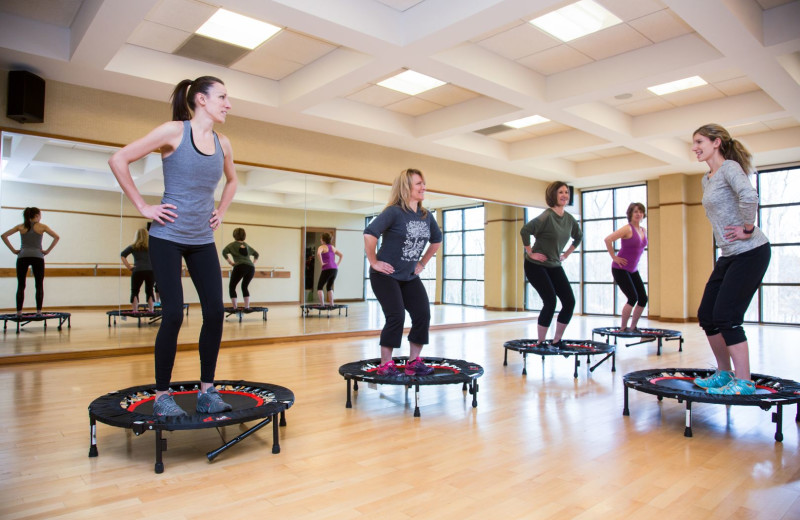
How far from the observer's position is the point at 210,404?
2.40 metres

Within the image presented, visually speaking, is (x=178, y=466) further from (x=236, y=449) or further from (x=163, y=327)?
(x=163, y=327)

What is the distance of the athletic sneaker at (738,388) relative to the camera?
2756 mm

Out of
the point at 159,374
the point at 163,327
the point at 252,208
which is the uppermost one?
the point at 252,208

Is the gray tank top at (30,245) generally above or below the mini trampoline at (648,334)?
above

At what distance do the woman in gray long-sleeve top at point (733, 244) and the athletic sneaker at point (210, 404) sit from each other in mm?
2526

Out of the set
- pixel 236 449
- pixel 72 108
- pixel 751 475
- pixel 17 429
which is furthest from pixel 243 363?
pixel 751 475

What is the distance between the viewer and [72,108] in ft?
16.9

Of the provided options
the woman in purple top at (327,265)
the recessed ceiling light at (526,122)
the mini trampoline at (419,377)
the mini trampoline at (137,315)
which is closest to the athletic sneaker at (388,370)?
the mini trampoline at (419,377)

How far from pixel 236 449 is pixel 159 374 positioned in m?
0.49

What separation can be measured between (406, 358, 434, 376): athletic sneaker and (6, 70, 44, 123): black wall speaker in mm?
4092

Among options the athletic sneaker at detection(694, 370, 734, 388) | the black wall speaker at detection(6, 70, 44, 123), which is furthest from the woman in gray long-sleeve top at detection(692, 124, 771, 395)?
the black wall speaker at detection(6, 70, 44, 123)

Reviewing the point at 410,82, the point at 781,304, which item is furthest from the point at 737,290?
the point at 781,304

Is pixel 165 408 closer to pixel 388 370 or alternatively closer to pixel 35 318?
pixel 388 370

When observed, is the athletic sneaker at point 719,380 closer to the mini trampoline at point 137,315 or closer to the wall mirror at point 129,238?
the wall mirror at point 129,238
